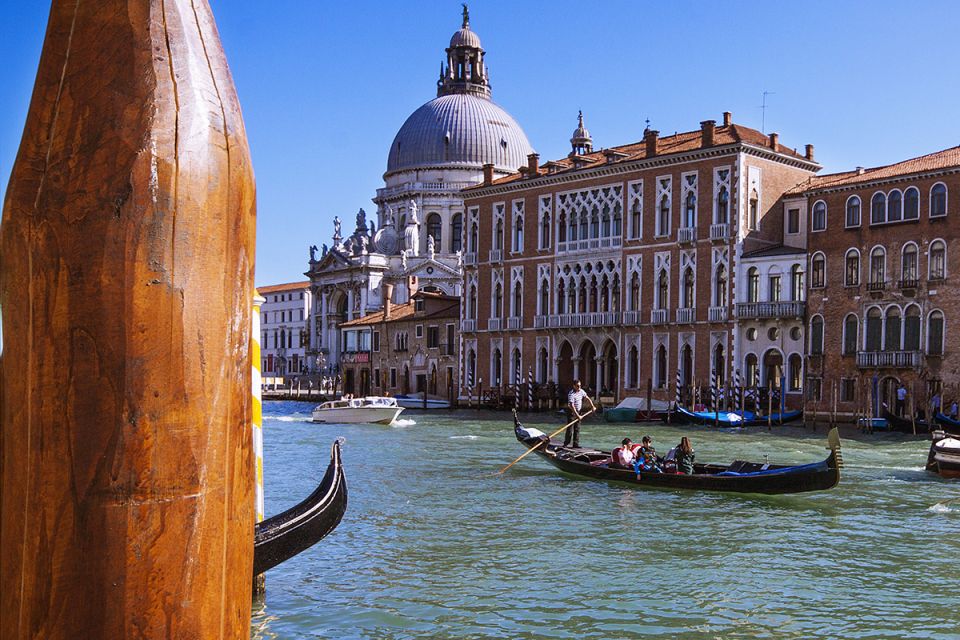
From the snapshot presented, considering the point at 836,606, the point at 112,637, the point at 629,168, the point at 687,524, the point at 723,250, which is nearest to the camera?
the point at 112,637

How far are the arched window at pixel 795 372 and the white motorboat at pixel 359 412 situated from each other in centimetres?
963

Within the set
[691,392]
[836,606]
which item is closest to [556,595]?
[836,606]

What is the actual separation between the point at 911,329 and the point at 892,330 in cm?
45

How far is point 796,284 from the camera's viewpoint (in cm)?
2669

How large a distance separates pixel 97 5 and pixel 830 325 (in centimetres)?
2594

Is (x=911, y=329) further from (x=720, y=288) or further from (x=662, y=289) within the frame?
(x=662, y=289)

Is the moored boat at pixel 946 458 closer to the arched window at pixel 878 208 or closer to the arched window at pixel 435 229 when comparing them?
the arched window at pixel 878 208

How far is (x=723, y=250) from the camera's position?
28391mm

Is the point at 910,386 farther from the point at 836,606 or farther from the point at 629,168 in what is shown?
the point at 836,606

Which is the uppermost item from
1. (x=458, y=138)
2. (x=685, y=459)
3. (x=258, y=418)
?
(x=458, y=138)

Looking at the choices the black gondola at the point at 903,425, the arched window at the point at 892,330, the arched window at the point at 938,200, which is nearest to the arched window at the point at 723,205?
the arched window at the point at 892,330

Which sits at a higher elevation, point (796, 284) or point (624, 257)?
point (624, 257)

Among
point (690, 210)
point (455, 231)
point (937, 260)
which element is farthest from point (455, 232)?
point (937, 260)

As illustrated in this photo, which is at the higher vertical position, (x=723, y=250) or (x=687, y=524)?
(x=723, y=250)
